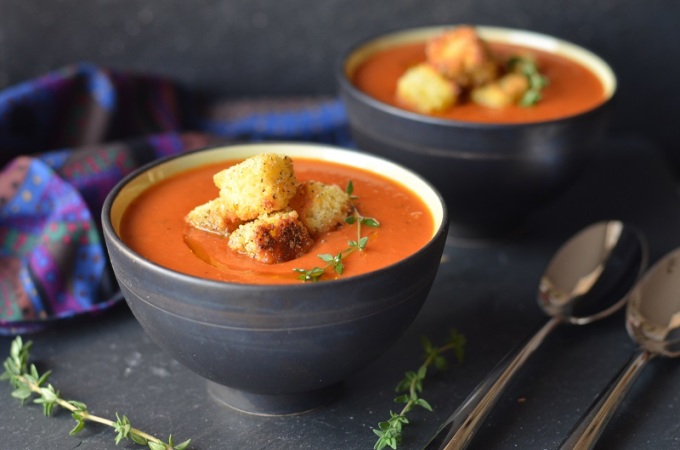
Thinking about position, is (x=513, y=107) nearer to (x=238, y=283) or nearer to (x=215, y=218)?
(x=215, y=218)

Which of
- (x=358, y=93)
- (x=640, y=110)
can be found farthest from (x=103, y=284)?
(x=640, y=110)

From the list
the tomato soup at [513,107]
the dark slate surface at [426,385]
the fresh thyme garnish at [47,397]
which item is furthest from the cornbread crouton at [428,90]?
the fresh thyme garnish at [47,397]

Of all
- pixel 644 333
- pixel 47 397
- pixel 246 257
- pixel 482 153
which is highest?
pixel 246 257

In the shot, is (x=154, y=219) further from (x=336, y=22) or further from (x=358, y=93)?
(x=336, y=22)

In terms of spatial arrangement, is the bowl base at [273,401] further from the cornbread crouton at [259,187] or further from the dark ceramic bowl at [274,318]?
the cornbread crouton at [259,187]

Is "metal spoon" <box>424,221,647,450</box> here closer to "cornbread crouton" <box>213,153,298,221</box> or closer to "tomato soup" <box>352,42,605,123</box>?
"tomato soup" <box>352,42,605,123</box>

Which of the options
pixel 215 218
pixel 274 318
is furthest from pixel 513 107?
pixel 274 318
